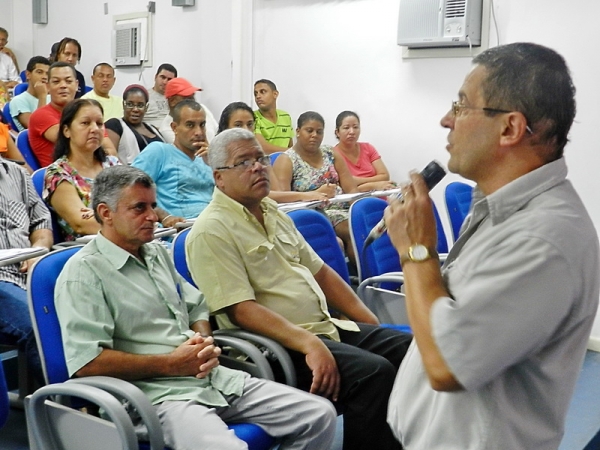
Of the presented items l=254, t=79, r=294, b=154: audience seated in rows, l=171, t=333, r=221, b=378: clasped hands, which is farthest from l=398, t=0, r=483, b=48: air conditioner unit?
l=171, t=333, r=221, b=378: clasped hands

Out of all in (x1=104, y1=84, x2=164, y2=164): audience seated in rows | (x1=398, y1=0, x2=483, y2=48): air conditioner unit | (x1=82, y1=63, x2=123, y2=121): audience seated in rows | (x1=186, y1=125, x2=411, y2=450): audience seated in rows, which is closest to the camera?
(x1=186, y1=125, x2=411, y2=450): audience seated in rows

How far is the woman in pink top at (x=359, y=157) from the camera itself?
5.28 metres

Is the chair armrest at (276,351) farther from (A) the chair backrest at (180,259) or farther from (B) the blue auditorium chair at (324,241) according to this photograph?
(B) the blue auditorium chair at (324,241)

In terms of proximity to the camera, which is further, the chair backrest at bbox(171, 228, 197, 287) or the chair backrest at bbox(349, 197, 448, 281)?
the chair backrest at bbox(349, 197, 448, 281)

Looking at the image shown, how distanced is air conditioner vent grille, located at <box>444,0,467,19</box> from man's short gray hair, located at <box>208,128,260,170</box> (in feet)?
9.32

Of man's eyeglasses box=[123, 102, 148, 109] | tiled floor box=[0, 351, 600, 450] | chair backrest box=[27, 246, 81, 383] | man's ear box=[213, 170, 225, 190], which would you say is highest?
man's eyeglasses box=[123, 102, 148, 109]

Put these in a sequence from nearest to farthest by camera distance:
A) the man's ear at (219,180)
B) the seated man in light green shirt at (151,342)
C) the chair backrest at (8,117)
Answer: the seated man in light green shirt at (151,342) < the man's ear at (219,180) < the chair backrest at (8,117)

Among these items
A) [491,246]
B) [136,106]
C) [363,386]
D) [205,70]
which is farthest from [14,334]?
[205,70]

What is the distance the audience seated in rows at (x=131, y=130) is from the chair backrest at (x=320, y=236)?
2122 millimetres

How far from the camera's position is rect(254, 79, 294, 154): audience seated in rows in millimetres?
5836

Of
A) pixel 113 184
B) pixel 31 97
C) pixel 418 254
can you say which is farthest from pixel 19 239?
pixel 31 97

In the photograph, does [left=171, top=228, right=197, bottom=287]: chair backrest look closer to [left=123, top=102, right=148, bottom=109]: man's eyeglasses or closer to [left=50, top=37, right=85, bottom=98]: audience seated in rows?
[left=123, top=102, right=148, bottom=109]: man's eyeglasses

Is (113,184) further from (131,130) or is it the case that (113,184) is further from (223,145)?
(131,130)

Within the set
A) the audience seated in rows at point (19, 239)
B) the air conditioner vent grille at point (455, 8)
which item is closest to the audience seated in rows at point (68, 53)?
the air conditioner vent grille at point (455, 8)
